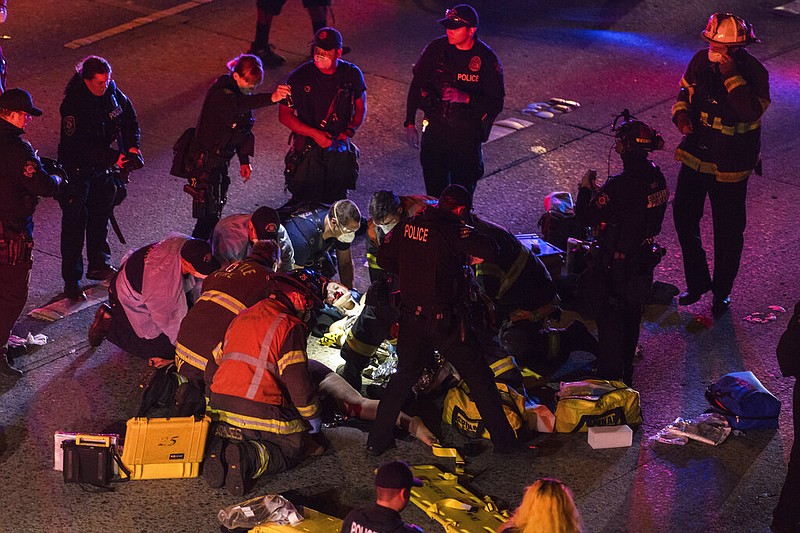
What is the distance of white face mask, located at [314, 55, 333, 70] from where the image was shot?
9438 millimetres

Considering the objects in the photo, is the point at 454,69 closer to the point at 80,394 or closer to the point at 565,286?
the point at 565,286

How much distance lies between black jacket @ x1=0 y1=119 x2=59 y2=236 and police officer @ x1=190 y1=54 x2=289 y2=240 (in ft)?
5.04

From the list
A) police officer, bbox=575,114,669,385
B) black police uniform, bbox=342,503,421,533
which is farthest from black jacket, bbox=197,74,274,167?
black police uniform, bbox=342,503,421,533

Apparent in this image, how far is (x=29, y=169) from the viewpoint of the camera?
7812 mm

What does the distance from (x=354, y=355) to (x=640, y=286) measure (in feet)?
6.72

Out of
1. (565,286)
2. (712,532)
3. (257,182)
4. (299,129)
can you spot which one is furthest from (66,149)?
(712,532)

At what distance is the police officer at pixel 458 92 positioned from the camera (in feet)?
31.3

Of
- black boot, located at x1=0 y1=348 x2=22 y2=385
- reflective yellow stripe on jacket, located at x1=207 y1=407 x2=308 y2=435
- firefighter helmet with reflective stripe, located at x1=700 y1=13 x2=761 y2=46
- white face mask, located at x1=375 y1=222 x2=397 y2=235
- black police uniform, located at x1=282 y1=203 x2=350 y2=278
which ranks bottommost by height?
black boot, located at x1=0 y1=348 x2=22 y2=385

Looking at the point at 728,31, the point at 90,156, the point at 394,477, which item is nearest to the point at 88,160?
the point at 90,156

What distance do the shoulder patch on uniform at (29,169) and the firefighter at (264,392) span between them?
1961 millimetres

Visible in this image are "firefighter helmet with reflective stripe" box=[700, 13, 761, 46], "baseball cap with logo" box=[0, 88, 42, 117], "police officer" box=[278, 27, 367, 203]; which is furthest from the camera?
"police officer" box=[278, 27, 367, 203]

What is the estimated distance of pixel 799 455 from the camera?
21.1 ft

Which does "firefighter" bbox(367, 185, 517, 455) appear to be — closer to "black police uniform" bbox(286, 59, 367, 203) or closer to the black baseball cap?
the black baseball cap

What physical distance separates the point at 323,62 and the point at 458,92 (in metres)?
1.15
